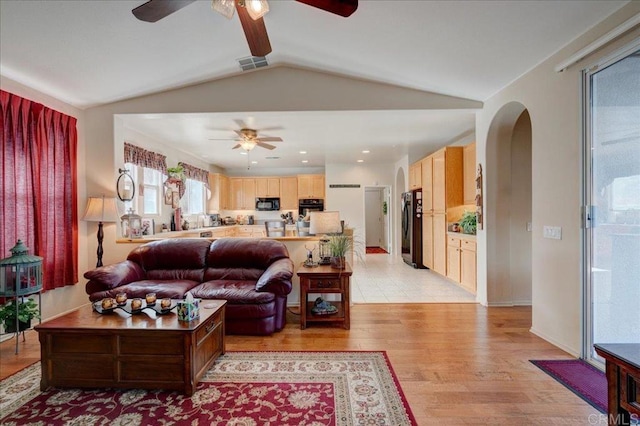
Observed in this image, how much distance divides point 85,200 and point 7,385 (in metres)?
2.50

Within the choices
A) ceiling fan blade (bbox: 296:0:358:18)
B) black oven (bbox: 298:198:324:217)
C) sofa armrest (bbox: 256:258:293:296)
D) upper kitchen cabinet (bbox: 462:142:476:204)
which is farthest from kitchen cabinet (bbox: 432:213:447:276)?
ceiling fan blade (bbox: 296:0:358:18)

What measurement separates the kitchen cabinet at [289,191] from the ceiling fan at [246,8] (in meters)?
6.70

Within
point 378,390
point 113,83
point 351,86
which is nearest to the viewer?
point 378,390

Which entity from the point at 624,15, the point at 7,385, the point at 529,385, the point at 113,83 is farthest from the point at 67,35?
the point at 529,385

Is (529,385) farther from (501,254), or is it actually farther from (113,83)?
(113,83)

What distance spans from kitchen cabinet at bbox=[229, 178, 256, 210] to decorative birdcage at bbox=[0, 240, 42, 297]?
6230 millimetres

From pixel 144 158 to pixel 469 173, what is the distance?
5462mm

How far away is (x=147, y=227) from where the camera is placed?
5.39 metres

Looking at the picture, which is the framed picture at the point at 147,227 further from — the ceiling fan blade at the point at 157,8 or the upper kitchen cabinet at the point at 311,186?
the upper kitchen cabinet at the point at 311,186

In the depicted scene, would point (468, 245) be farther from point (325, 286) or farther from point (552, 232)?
point (325, 286)

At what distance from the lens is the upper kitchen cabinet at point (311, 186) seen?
353 inches

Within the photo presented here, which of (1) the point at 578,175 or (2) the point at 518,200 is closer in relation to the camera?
(1) the point at 578,175

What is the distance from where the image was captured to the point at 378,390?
7.17 ft

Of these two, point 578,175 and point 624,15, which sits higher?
point 624,15
